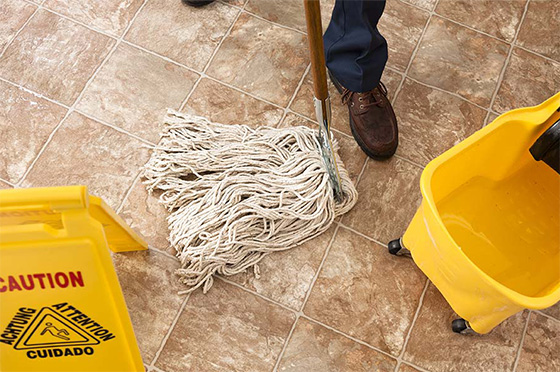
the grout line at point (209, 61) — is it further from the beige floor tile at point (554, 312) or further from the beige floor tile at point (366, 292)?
the beige floor tile at point (554, 312)

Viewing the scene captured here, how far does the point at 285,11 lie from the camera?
193 centimetres

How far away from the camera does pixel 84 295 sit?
1.29 m

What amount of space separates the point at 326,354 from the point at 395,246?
318mm

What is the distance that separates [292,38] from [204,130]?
0.42 metres

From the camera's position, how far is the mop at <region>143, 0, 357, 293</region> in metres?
1.56

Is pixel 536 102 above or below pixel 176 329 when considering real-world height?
above

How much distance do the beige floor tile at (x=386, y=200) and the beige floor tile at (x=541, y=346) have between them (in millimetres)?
399

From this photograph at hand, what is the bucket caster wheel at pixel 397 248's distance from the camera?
1.58 meters

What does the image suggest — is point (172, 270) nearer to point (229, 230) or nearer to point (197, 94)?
point (229, 230)

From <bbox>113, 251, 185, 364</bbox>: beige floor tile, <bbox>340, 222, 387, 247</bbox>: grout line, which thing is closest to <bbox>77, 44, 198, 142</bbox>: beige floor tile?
<bbox>113, 251, 185, 364</bbox>: beige floor tile

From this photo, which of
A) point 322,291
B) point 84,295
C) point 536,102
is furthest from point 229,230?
point 536,102

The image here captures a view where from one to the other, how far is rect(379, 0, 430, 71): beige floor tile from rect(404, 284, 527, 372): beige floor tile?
740 millimetres

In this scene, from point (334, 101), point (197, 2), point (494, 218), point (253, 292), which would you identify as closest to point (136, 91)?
point (197, 2)

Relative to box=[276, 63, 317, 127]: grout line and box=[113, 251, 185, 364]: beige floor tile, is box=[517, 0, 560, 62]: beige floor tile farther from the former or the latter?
box=[113, 251, 185, 364]: beige floor tile
